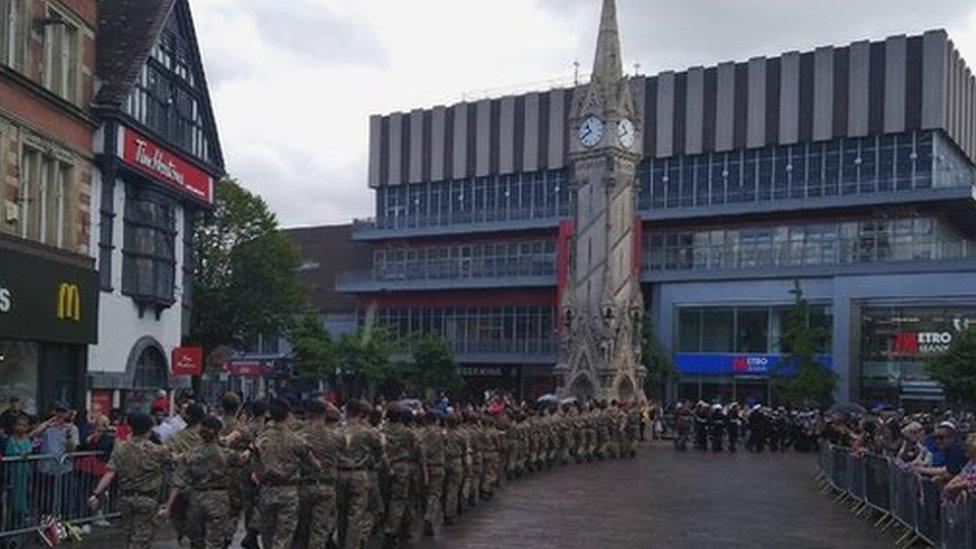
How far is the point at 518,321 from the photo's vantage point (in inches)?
3140

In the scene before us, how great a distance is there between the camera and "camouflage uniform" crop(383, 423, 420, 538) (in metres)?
16.6

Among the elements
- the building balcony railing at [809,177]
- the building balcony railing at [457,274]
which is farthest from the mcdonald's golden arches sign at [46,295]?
the building balcony railing at [457,274]

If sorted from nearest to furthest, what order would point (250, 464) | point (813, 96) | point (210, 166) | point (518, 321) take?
1. point (250, 464)
2. point (210, 166)
3. point (813, 96)
4. point (518, 321)

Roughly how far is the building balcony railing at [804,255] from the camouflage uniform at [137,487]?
186 feet

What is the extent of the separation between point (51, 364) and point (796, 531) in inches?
625

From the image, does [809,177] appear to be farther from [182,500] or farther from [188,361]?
[182,500]

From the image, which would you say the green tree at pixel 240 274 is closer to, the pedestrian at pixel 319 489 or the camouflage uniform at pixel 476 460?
the camouflage uniform at pixel 476 460

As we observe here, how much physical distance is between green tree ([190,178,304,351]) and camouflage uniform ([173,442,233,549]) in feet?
162

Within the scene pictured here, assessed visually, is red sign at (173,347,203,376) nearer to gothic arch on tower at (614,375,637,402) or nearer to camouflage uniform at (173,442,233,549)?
camouflage uniform at (173,442,233,549)

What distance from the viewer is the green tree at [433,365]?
72.7 m

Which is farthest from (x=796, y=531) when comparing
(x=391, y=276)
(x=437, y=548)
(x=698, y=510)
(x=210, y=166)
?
(x=391, y=276)

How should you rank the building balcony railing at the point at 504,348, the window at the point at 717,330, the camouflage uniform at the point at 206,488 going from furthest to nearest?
the building balcony railing at the point at 504,348 < the window at the point at 717,330 < the camouflage uniform at the point at 206,488

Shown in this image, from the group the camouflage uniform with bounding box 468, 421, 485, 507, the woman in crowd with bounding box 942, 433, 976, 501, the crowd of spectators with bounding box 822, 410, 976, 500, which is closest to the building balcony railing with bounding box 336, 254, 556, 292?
the crowd of spectators with bounding box 822, 410, 976, 500

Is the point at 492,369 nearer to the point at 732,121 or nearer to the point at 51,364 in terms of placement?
the point at 732,121
